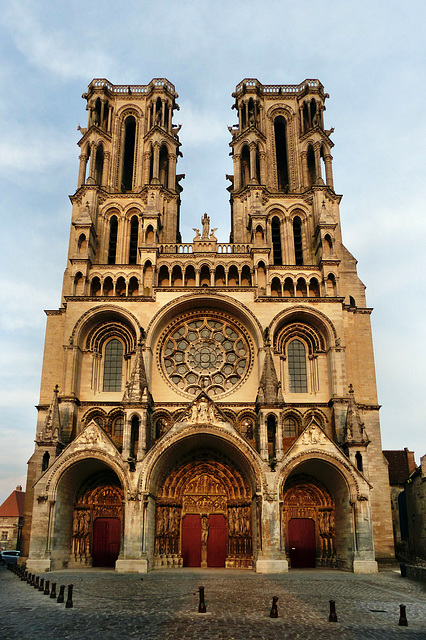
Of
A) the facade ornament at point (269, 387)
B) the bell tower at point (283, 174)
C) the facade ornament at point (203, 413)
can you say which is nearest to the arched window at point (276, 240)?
the bell tower at point (283, 174)

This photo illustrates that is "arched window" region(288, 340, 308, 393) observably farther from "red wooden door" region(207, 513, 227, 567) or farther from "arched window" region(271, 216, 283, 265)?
"red wooden door" region(207, 513, 227, 567)

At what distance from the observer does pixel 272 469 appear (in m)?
25.9

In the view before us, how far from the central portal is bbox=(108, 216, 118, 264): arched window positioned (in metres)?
14.3

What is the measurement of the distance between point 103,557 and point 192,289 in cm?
1517

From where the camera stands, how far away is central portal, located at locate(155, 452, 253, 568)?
90.6 ft

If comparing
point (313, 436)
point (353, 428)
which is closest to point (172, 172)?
point (313, 436)

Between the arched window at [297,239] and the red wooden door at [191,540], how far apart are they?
17.1m

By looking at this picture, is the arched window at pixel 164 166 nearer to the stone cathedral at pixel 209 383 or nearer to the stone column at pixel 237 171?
the stone cathedral at pixel 209 383

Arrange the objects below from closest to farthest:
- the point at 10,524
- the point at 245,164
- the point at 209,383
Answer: the point at 209,383, the point at 245,164, the point at 10,524

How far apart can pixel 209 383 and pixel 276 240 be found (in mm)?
11139

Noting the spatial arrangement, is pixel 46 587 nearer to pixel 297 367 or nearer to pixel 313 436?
pixel 313 436

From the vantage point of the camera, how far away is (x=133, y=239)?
3647 cm

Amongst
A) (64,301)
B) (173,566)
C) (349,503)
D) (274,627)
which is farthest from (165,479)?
(274,627)

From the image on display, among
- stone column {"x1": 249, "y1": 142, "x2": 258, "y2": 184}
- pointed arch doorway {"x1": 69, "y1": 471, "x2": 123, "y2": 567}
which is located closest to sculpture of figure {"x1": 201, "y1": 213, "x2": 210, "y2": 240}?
stone column {"x1": 249, "y1": 142, "x2": 258, "y2": 184}
